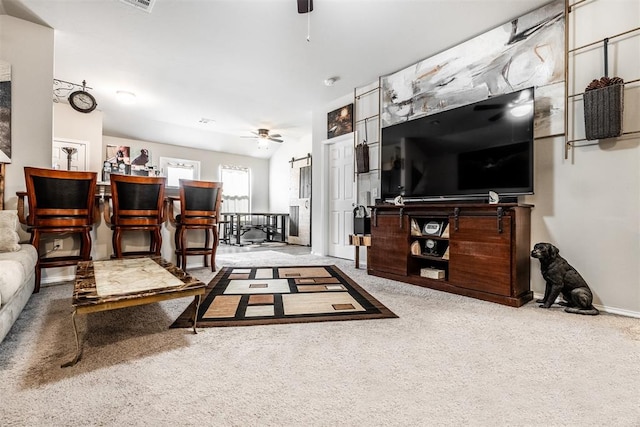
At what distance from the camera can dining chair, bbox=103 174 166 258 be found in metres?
A: 3.06

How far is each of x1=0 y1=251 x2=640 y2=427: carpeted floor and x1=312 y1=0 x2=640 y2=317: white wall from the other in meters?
0.38

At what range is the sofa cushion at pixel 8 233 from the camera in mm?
2156

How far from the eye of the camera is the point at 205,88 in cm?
475

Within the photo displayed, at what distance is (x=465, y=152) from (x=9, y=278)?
3.54 m

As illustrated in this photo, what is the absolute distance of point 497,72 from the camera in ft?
9.67

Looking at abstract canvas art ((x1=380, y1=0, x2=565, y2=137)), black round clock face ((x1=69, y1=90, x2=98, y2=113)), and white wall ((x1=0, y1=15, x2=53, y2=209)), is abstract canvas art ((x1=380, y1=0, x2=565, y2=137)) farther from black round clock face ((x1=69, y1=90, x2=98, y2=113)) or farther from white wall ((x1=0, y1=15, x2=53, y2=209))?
black round clock face ((x1=69, y1=90, x2=98, y2=113))

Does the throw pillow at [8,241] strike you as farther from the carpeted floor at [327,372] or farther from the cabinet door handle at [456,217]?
the cabinet door handle at [456,217]

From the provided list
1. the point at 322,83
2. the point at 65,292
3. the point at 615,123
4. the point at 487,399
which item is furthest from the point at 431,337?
the point at 322,83

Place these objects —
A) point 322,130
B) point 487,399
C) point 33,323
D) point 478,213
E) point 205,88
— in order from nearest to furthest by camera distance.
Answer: point 487,399
point 33,323
point 478,213
point 205,88
point 322,130

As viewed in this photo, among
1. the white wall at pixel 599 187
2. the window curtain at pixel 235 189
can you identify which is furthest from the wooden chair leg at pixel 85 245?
the window curtain at pixel 235 189

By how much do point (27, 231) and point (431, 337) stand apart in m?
3.56

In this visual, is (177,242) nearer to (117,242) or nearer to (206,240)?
(206,240)

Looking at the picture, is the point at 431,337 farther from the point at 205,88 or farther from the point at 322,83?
the point at 205,88

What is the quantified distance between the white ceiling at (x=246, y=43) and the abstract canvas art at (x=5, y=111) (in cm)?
60
